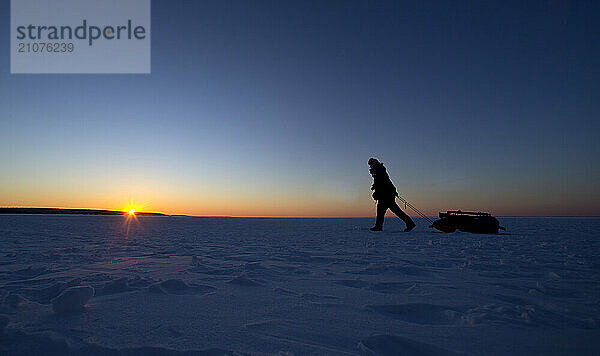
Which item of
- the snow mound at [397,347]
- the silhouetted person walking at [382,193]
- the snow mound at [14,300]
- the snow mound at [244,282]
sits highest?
the silhouetted person walking at [382,193]

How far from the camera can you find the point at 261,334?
204 centimetres

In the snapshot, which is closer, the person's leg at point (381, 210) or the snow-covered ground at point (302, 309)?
the snow-covered ground at point (302, 309)

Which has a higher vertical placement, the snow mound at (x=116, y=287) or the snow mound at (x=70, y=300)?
the snow mound at (x=70, y=300)

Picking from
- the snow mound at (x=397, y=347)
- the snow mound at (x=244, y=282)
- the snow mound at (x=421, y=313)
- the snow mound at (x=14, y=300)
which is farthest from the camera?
the snow mound at (x=244, y=282)

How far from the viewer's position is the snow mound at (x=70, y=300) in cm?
239

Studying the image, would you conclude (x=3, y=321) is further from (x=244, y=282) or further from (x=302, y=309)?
(x=302, y=309)

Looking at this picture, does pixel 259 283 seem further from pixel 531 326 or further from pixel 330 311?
pixel 531 326

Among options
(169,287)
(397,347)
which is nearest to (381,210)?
(169,287)

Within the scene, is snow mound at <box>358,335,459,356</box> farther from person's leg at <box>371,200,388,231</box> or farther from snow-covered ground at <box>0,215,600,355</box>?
person's leg at <box>371,200,388,231</box>

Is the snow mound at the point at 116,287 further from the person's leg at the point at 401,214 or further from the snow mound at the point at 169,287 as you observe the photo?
the person's leg at the point at 401,214

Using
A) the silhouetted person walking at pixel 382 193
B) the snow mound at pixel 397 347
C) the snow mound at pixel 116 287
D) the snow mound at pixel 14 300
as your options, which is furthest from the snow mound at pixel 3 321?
the silhouetted person walking at pixel 382 193

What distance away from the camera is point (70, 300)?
243cm

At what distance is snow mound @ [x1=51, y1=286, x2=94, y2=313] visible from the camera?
7.86ft

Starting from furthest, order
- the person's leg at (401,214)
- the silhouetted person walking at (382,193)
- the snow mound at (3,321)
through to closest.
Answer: the silhouetted person walking at (382,193), the person's leg at (401,214), the snow mound at (3,321)
